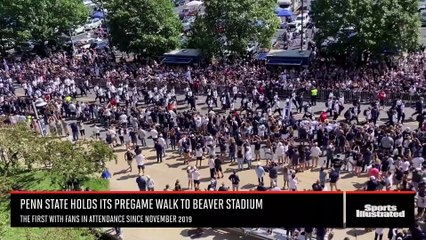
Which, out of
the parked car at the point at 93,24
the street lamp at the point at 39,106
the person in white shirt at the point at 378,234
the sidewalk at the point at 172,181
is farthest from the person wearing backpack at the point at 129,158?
the parked car at the point at 93,24

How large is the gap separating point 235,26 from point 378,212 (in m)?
29.5

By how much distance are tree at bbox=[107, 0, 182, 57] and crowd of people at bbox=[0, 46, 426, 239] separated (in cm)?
132

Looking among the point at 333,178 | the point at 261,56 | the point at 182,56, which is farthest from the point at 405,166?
the point at 182,56

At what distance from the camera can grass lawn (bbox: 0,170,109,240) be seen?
2122cm

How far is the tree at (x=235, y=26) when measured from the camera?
4353 cm

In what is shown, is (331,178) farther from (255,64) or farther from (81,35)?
(81,35)

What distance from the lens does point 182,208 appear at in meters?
16.1

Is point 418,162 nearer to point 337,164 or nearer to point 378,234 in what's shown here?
point 337,164

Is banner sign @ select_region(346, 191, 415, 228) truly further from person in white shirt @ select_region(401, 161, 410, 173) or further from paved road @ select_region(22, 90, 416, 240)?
person in white shirt @ select_region(401, 161, 410, 173)

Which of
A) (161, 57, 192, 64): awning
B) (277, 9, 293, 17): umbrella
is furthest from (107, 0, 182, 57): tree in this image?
(277, 9, 293, 17): umbrella

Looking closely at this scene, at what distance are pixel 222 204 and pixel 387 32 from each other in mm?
27764

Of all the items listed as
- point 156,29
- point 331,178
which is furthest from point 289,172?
point 156,29

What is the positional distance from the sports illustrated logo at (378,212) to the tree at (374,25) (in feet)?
83.2

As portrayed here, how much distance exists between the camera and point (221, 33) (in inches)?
1745
